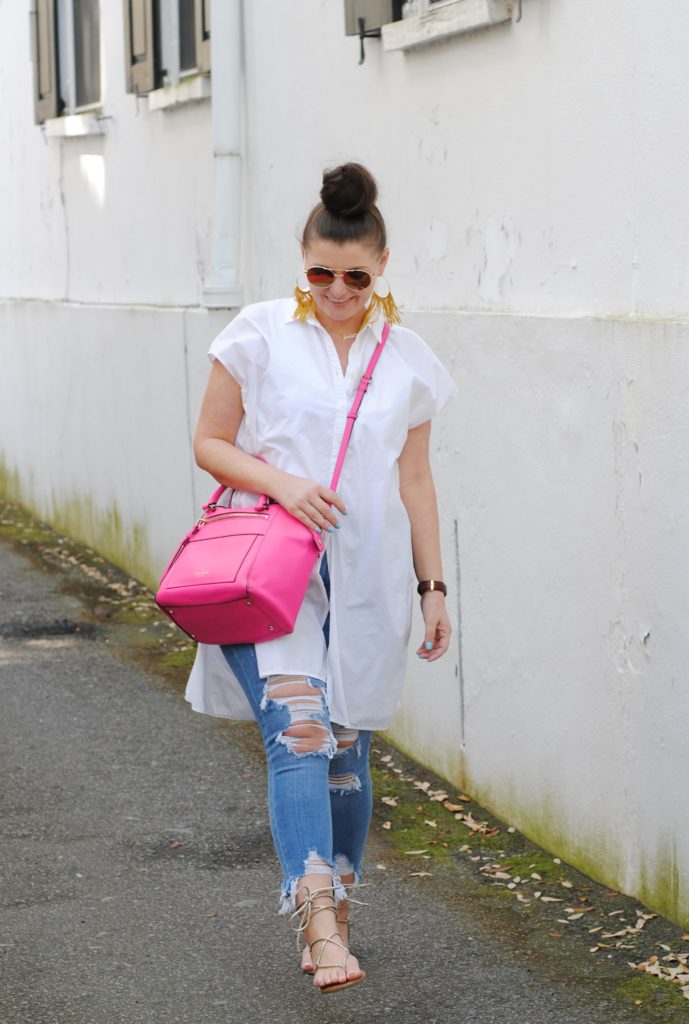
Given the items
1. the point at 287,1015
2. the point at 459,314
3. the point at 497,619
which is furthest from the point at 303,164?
the point at 287,1015

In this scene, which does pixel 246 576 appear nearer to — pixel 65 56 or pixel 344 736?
pixel 344 736

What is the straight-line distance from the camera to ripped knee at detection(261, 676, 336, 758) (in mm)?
3523

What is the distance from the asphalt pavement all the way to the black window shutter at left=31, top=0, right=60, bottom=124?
17.9 feet

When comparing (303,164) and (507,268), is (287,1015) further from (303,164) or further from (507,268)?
(303,164)

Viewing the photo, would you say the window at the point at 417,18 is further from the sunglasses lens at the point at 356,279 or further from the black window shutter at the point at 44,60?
the black window shutter at the point at 44,60

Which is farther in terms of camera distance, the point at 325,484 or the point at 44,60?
the point at 44,60

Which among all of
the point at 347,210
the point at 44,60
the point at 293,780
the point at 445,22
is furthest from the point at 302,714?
the point at 44,60

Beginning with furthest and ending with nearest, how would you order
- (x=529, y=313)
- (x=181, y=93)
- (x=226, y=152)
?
(x=181, y=93), (x=226, y=152), (x=529, y=313)

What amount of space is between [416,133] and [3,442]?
7.48 m

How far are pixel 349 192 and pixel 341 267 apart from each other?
0.49 ft

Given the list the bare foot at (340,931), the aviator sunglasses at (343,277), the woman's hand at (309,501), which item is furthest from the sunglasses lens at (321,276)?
the bare foot at (340,931)

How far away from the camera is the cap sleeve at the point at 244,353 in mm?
3672

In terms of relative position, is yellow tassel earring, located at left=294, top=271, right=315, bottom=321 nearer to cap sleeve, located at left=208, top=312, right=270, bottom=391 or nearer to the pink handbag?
cap sleeve, located at left=208, top=312, right=270, bottom=391

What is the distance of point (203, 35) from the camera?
8016mm
